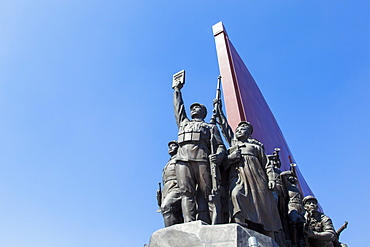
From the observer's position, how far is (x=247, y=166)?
701 centimetres

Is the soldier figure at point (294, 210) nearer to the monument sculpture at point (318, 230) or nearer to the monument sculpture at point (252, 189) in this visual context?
the monument sculpture at point (318, 230)

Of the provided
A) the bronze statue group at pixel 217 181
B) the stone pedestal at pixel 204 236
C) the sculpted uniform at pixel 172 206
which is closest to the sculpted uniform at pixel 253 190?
the bronze statue group at pixel 217 181

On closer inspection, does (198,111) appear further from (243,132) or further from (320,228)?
(320,228)

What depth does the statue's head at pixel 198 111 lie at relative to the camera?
25.0 feet

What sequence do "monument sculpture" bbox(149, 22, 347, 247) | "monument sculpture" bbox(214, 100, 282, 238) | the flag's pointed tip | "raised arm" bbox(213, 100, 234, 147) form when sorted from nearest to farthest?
"monument sculpture" bbox(149, 22, 347, 247), "monument sculpture" bbox(214, 100, 282, 238), "raised arm" bbox(213, 100, 234, 147), the flag's pointed tip

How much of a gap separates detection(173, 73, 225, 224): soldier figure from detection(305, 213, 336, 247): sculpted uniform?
2780mm

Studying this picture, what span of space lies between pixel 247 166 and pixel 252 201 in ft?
1.94

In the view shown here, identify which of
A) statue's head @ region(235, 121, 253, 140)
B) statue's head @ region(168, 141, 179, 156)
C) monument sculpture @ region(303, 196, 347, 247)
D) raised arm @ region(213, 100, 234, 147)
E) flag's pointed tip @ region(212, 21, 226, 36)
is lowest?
monument sculpture @ region(303, 196, 347, 247)

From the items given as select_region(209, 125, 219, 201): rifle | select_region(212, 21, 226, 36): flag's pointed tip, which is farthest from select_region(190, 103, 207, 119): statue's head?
select_region(212, 21, 226, 36): flag's pointed tip

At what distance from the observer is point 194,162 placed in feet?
22.4

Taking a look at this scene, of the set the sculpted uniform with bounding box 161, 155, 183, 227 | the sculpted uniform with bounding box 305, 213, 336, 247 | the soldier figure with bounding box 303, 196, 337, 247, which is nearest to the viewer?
the sculpted uniform with bounding box 161, 155, 183, 227

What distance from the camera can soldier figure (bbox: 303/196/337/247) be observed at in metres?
8.34

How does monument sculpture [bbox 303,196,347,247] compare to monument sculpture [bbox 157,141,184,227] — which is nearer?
monument sculpture [bbox 157,141,184,227]

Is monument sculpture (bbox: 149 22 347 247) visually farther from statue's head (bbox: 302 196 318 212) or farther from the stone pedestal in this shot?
statue's head (bbox: 302 196 318 212)
